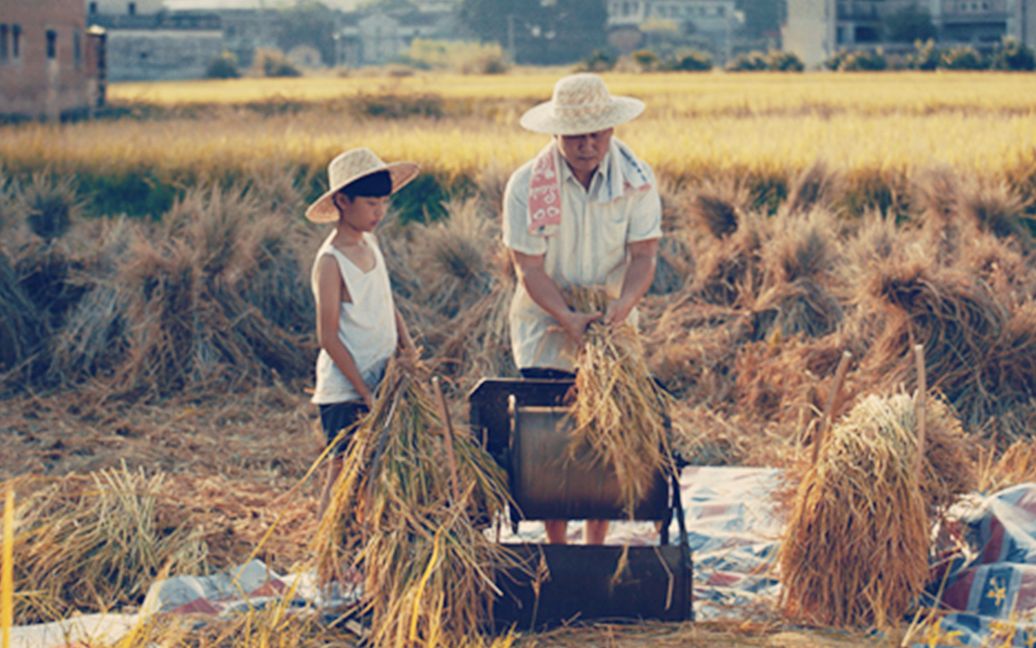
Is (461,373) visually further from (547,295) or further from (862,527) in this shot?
(862,527)

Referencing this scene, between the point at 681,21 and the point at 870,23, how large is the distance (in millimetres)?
53946

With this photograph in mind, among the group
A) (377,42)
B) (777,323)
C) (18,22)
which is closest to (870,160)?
(777,323)

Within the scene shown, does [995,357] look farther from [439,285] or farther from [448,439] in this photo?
[448,439]

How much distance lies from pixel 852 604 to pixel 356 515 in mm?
1368

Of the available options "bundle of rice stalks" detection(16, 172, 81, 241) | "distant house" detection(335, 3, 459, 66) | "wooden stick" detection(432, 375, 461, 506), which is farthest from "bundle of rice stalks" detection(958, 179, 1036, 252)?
"distant house" detection(335, 3, 459, 66)

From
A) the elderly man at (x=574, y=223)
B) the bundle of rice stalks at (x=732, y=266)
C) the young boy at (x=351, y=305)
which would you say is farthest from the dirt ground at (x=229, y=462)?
the bundle of rice stalks at (x=732, y=266)

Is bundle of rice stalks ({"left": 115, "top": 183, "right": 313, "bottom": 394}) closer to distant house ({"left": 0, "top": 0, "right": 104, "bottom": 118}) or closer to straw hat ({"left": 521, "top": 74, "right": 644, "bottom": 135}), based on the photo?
straw hat ({"left": 521, "top": 74, "right": 644, "bottom": 135})

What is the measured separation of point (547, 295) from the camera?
3932 mm

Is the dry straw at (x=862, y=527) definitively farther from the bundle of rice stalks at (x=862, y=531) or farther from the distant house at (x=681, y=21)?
the distant house at (x=681, y=21)

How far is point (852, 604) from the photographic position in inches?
148

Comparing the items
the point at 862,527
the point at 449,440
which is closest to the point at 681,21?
the point at 862,527

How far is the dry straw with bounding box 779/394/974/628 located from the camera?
3.72 m

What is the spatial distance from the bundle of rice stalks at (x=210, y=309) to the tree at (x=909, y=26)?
5410 cm

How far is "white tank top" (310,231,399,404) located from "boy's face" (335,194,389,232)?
0.10 metres
